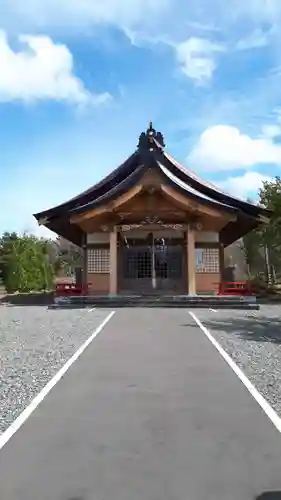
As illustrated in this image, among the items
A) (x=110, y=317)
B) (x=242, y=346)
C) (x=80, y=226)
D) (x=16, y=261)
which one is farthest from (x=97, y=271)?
(x=242, y=346)

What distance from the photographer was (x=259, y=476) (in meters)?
4.11

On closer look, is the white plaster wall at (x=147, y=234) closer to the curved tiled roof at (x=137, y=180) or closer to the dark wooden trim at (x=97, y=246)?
the dark wooden trim at (x=97, y=246)

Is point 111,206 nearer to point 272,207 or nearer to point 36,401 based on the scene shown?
point 272,207

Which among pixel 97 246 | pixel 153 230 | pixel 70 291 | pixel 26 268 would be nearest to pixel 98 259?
pixel 97 246

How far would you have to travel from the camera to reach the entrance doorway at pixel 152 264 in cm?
2614

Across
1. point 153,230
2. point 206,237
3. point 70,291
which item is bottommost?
point 70,291

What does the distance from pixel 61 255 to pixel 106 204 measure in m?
46.8

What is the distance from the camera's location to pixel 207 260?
84.9ft

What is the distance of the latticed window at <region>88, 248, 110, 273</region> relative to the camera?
26.0 m

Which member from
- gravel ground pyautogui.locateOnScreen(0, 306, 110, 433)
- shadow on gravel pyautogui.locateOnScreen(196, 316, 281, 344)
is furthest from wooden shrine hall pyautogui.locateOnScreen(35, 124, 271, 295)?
shadow on gravel pyautogui.locateOnScreen(196, 316, 281, 344)

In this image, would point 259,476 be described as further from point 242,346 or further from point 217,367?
point 242,346

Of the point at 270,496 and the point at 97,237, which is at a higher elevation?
the point at 97,237

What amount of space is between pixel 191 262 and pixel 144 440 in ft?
64.0

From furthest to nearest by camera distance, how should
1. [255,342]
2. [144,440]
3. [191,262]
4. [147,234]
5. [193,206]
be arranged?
[147,234] → [191,262] → [193,206] → [255,342] → [144,440]
